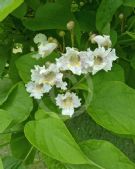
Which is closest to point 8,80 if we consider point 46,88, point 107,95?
point 46,88

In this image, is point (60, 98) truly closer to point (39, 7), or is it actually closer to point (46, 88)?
point (46, 88)

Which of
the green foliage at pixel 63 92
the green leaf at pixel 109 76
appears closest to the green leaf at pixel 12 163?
the green foliage at pixel 63 92

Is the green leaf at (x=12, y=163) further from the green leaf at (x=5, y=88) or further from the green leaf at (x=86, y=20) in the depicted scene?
the green leaf at (x=86, y=20)

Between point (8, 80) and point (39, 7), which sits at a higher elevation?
point (39, 7)

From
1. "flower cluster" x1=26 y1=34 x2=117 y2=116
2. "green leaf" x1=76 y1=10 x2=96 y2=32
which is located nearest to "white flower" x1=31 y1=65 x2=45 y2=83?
"flower cluster" x1=26 y1=34 x2=117 y2=116

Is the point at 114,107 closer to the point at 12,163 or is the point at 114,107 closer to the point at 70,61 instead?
the point at 70,61

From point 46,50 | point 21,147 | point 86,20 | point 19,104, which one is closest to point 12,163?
point 21,147

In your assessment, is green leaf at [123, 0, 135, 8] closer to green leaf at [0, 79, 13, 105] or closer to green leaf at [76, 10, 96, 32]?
green leaf at [76, 10, 96, 32]

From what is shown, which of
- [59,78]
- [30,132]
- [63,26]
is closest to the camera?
[30,132]
